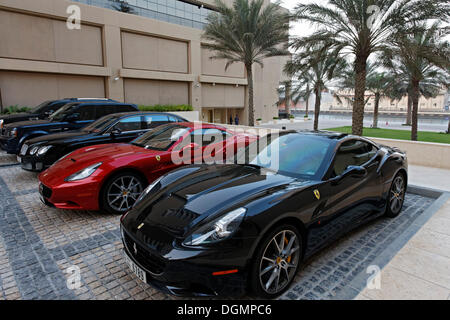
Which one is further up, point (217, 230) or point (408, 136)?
point (217, 230)

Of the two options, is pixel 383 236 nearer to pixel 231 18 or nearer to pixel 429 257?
pixel 429 257

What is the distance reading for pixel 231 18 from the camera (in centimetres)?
1666

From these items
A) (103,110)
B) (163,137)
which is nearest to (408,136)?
(103,110)

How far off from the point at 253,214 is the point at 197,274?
673mm

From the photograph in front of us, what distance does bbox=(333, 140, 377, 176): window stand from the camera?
3.44 meters

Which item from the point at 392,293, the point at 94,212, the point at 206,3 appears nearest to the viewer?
the point at 392,293

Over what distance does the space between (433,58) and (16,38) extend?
70.2 ft

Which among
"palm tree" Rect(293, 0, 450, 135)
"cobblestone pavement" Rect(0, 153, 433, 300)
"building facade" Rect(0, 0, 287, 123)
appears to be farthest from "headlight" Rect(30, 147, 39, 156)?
"building facade" Rect(0, 0, 287, 123)

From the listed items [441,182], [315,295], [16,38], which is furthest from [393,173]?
[16,38]

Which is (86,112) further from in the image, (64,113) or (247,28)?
(247,28)

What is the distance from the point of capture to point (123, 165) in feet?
14.9

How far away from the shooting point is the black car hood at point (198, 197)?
255 cm

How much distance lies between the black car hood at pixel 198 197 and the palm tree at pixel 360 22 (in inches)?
384

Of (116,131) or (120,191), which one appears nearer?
(120,191)
